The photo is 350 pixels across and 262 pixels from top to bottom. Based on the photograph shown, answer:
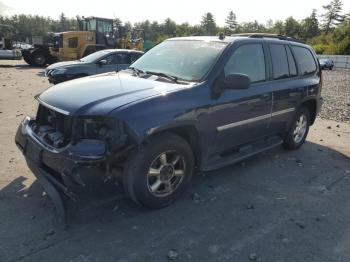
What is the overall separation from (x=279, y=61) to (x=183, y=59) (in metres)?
1.71

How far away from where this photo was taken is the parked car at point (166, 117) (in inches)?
142

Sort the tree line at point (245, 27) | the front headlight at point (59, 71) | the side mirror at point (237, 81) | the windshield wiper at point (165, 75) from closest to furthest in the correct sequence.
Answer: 1. the side mirror at point (237, 81)
2. the windshield wiper at point (165, 75)
3. the front headlight at point (59, 71)
4. the tree line at point (245, 27)

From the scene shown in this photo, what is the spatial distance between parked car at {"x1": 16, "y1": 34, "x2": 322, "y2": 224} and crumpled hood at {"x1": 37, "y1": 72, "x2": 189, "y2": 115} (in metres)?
0.01

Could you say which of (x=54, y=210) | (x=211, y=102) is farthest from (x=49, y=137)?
(x=211, y=102)

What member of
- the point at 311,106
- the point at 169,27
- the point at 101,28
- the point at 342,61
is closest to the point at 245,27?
the point at 169,27

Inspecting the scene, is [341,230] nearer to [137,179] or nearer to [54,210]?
[137,179]

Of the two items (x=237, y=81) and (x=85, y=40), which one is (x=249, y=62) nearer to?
(x=237, y=81)

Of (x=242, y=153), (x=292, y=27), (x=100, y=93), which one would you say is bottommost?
(x=242, y=153)

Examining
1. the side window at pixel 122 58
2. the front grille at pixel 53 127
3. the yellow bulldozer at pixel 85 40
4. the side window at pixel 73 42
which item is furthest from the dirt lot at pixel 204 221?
the side window at pixel 73 42

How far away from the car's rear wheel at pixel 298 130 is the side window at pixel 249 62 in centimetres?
147

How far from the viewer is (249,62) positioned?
5086 mm

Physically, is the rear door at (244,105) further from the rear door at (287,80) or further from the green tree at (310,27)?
the green tree at (310,27)

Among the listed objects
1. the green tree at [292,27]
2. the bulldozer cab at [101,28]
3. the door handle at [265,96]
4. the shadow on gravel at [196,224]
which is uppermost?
the green tree at [292,27]

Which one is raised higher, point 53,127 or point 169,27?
point 169,27
